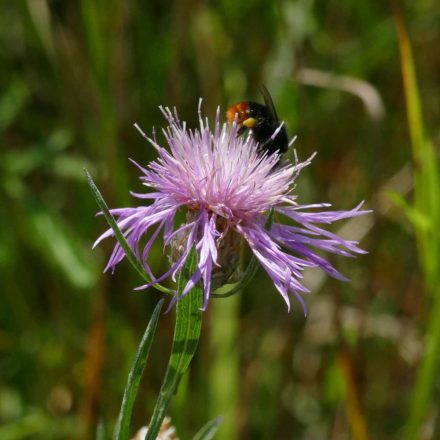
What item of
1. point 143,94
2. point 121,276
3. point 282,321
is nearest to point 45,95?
point 143,94

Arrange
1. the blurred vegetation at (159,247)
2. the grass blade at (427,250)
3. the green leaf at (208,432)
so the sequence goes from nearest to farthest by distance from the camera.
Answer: the green leaf at (208,432) < the grass blade at (427,250) < the blurred vegetation at (159,247)

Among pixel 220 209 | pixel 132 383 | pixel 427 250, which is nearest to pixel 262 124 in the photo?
pixel 220 209

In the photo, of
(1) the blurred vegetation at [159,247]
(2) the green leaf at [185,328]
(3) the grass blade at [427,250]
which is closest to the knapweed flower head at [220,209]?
(2) the green leaf at [185,328]

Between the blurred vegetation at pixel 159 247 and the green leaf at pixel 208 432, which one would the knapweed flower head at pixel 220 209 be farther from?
the blurred vegetation at pixel 159 247

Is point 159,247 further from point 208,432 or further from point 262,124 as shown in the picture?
point 208,432

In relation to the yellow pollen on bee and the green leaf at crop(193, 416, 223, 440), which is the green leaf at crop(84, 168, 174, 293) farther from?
the yellow pollen on bee

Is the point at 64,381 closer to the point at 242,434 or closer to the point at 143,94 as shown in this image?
the point at 242,434
